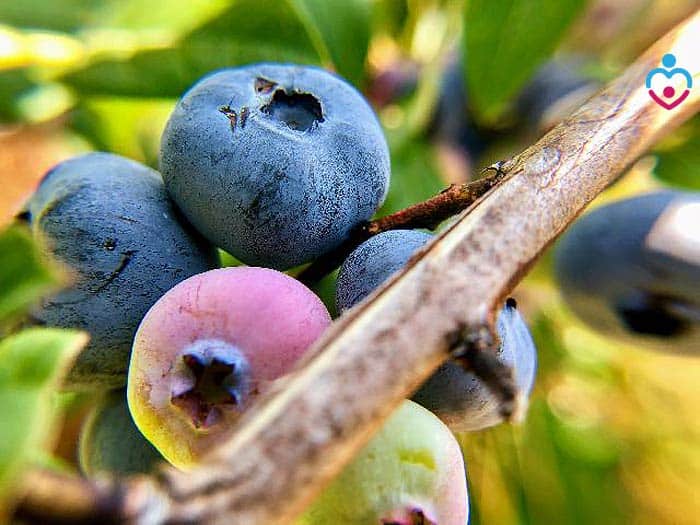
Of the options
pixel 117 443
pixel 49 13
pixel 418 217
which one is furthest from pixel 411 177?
pixel 49 13

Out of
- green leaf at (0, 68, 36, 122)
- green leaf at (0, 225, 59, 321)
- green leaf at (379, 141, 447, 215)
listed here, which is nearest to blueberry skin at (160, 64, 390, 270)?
green leaf at (0, 225, 59, 321)

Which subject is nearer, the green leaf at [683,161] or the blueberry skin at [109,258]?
the blueberry skin at [109,258]

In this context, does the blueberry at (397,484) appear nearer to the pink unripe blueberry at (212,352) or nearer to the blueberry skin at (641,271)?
the pink unripe blueberry at (212,352)

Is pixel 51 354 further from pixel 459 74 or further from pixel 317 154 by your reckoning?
pixel 459 74

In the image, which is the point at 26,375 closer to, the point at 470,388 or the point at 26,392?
the point at 26,392

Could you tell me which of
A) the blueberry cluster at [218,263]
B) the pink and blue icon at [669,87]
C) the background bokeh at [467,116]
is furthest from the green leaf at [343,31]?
the pink and blue icon at [669,87]
